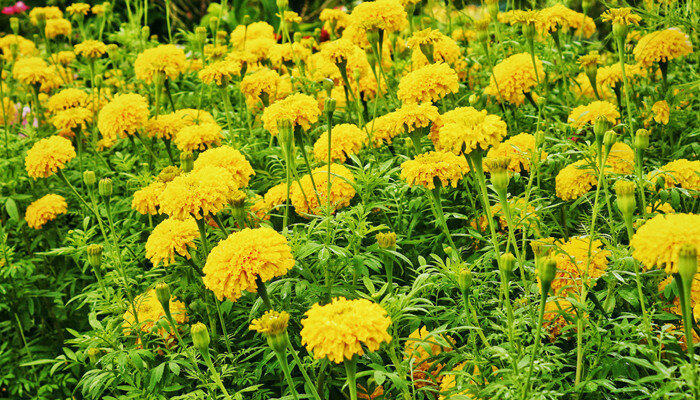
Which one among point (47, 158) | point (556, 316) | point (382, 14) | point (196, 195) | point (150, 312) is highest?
point (382, 14)

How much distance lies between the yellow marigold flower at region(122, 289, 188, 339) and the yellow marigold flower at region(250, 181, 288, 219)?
17.4 inches

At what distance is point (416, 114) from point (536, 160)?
441 mm

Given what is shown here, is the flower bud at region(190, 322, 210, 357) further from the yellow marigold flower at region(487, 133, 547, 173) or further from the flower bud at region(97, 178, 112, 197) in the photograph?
the yellow marigold flower at region(487, 133, 547, 173)

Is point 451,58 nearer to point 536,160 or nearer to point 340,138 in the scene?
point 340,138

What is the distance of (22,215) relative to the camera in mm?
2930

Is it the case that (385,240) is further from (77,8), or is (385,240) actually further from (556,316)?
(77,8)

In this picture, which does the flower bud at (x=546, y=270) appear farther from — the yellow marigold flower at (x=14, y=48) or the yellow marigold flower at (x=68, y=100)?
the yellow marigold flower at (x=14, y=48)

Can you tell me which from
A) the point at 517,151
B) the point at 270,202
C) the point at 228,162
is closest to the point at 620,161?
the point at 517,151

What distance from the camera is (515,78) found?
252cm

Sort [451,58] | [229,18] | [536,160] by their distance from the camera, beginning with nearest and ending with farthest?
[536,160]
[451,58]
[229,18]

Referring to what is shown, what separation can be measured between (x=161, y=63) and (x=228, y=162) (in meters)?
1.08

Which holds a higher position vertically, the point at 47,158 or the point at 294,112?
the point at 294,112

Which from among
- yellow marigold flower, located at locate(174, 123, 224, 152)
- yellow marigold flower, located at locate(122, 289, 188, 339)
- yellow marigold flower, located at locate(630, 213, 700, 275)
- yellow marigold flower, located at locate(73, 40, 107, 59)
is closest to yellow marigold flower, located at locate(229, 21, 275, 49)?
yellow marigold flower, located at locate(73, 40, 107, 59)

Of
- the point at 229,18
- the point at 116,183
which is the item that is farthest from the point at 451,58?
the point at 229,18
